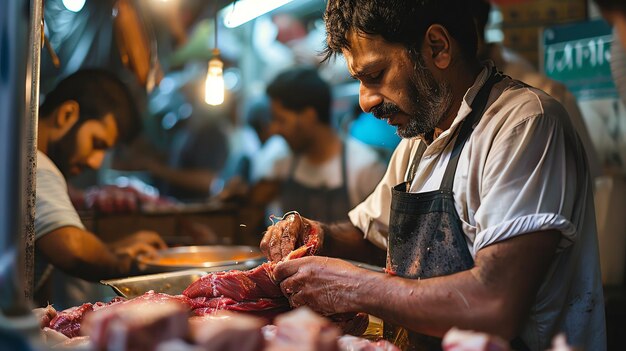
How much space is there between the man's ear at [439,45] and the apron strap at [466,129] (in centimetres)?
21

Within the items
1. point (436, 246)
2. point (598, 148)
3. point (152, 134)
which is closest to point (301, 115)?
point (598, 148)

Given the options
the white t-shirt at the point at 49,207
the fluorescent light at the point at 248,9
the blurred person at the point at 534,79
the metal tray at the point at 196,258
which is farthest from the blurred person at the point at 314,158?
the white t-shirt at the point at 49,207

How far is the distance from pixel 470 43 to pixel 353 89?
6.03 m

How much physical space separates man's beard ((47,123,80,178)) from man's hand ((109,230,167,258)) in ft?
2.13

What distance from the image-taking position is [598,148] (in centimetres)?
626

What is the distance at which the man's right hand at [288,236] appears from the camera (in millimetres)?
3156

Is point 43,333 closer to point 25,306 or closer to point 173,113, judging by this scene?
point 25,306

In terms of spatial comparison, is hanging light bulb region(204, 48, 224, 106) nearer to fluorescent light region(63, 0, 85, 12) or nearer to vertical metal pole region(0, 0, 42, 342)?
fluorescent light region(63, 0, 85, 12)

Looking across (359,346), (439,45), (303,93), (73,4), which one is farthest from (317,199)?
(359,346)

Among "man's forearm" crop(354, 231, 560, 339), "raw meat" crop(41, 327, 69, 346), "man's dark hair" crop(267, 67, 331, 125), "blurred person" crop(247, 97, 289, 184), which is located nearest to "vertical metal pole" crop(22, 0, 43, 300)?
"raw meat" crop(41, 327, 69, 346)

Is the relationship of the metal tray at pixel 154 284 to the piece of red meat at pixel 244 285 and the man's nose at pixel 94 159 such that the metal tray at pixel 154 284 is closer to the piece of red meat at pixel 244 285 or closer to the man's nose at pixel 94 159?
the piece of red meat at pixel 244 285

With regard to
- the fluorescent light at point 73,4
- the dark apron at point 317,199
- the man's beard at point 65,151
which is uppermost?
the fluorescent light at point 73,4

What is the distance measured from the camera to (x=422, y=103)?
2928mm

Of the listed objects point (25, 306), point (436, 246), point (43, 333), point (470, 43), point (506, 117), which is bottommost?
point (43, 333)
